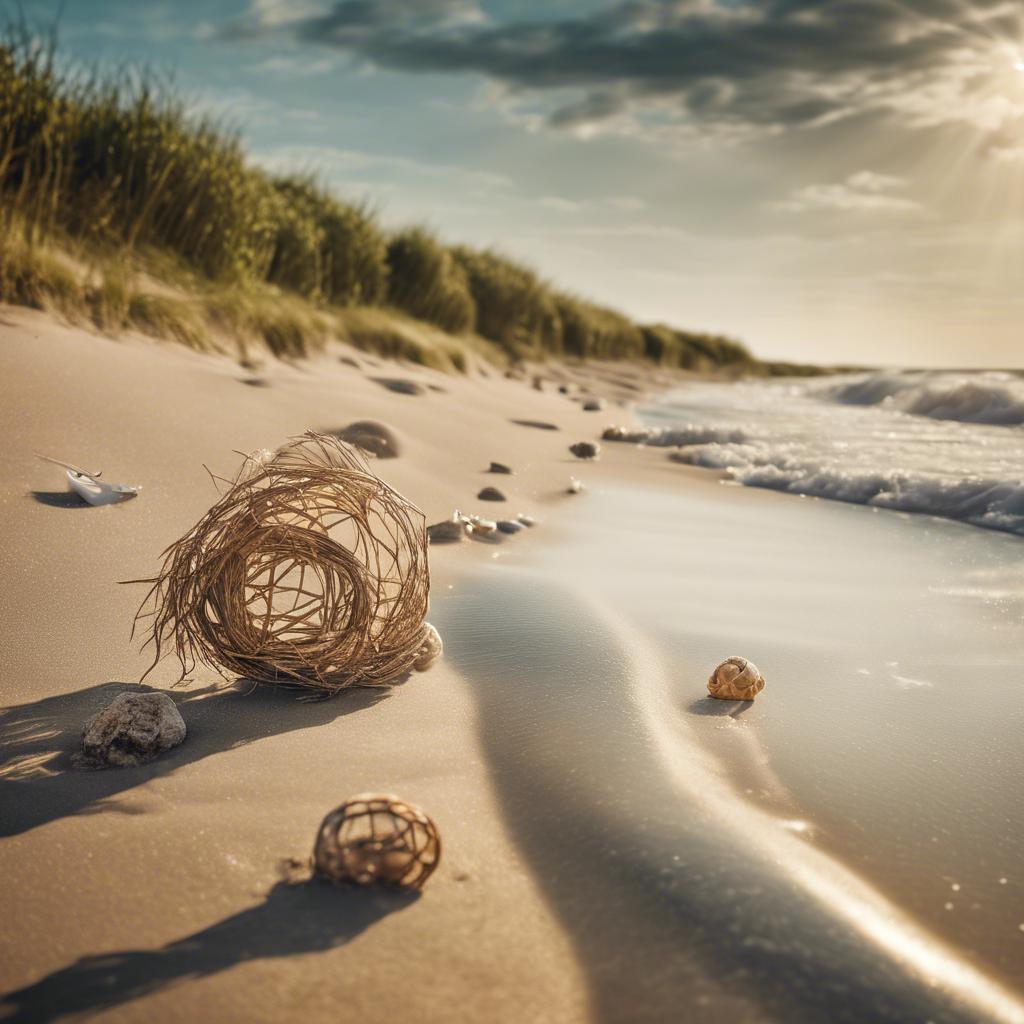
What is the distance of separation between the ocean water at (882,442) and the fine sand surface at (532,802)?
220cm

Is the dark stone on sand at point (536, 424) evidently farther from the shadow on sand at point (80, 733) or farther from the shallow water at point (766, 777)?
the shadow on sand at point (80, 733)

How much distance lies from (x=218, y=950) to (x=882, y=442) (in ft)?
27.9

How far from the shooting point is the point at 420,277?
13453 millimetres

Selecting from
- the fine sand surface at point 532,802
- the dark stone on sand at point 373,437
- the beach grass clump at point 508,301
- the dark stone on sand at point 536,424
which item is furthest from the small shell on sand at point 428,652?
the beach grass clump at point 508,301

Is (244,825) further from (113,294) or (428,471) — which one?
(113,294)

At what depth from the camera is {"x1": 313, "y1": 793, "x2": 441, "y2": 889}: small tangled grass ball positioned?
1.58 m

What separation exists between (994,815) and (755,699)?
70cm

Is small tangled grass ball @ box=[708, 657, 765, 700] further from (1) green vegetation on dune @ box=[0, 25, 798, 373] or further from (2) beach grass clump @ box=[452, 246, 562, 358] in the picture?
(2) beach grass clump @ box=[452, 246, 562, 358]

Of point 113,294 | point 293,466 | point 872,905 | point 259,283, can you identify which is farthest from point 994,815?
point 259,283

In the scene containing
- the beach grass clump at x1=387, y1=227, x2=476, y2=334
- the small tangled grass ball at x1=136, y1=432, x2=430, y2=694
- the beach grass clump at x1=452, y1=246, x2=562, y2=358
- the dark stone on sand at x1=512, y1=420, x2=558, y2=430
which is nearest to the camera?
the small tangled grass ball at x1=136, y1=432, x2=430, y2=694

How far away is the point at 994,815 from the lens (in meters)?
2.00

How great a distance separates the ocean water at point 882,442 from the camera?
5941mm

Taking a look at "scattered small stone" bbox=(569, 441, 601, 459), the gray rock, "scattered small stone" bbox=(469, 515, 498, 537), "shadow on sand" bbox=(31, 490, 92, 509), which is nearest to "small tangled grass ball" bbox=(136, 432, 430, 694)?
the gray rock

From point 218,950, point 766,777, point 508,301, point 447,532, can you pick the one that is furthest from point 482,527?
point 508,301
